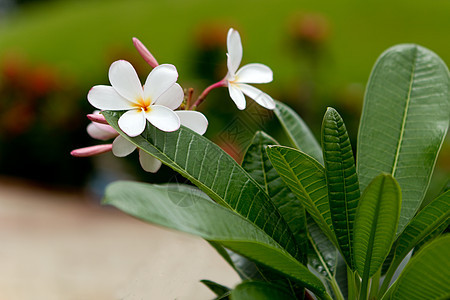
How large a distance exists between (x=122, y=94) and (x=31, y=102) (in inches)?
128

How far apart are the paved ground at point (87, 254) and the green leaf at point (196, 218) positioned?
0.73 ft

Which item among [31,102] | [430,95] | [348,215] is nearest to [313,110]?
[31,102]

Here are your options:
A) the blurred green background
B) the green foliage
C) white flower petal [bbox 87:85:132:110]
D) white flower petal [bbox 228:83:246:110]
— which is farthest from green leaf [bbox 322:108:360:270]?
the blurred green background

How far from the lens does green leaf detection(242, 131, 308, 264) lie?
0.61 m

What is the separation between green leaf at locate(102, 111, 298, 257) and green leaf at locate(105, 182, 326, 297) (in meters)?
0.05

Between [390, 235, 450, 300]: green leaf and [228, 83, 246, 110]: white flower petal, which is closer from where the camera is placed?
[390, 235, 450, 300]: green leaf

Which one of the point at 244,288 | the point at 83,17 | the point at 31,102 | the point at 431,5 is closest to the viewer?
the point at 244,288

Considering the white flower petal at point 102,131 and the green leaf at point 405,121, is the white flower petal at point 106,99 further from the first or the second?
the green leaf at point 405,121

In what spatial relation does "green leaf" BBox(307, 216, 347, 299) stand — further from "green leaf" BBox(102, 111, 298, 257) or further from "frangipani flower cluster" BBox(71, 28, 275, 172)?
"frangipani flower cluster" BBox(71, 28, 275, 172)

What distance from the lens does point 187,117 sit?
551mm

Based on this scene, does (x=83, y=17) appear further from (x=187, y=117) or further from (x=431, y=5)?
(x=187, y=117)

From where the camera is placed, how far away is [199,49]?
3.03 m

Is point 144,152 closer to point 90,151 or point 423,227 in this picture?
point 90,151

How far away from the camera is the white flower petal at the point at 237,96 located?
→ 57 centimetres
